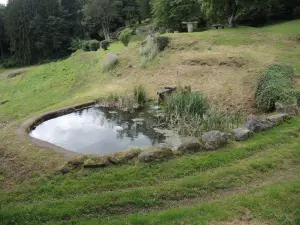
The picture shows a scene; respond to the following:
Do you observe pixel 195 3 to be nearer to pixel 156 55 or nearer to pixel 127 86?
pixel 156 55

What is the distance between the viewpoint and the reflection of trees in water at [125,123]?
31.0ft

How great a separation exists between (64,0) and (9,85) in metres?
27.4

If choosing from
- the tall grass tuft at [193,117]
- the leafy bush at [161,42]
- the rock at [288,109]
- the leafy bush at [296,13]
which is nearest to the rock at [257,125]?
the tall grass tuft at [193,117]

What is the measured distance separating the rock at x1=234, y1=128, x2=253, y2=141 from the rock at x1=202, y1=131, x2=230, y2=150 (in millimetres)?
352

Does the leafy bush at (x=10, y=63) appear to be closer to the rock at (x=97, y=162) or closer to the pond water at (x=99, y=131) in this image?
the pond water at (x=99, y=131)

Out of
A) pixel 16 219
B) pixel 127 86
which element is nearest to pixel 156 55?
pixel 127 86

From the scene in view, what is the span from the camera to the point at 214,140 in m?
7.46

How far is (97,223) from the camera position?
515 cm

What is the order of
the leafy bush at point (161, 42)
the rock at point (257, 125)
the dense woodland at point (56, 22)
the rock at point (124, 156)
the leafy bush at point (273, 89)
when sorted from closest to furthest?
the rock at point (124, 156) < the rock at point (257, 125) < the leafy bush at point (273, 89) < the leafy bush at point (161, 42) < the dense woodland at point (56, 22)

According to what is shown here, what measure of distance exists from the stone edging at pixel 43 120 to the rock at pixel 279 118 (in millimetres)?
5306

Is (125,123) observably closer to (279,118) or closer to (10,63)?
(279,118)

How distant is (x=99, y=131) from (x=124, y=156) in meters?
3.07

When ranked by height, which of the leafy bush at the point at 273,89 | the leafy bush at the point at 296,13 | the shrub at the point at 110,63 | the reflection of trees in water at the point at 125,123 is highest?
the leafy bush at the point at 296,13

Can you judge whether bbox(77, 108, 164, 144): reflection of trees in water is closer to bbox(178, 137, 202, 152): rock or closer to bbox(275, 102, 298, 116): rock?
bbox(178, 137, 202, 152): rock
